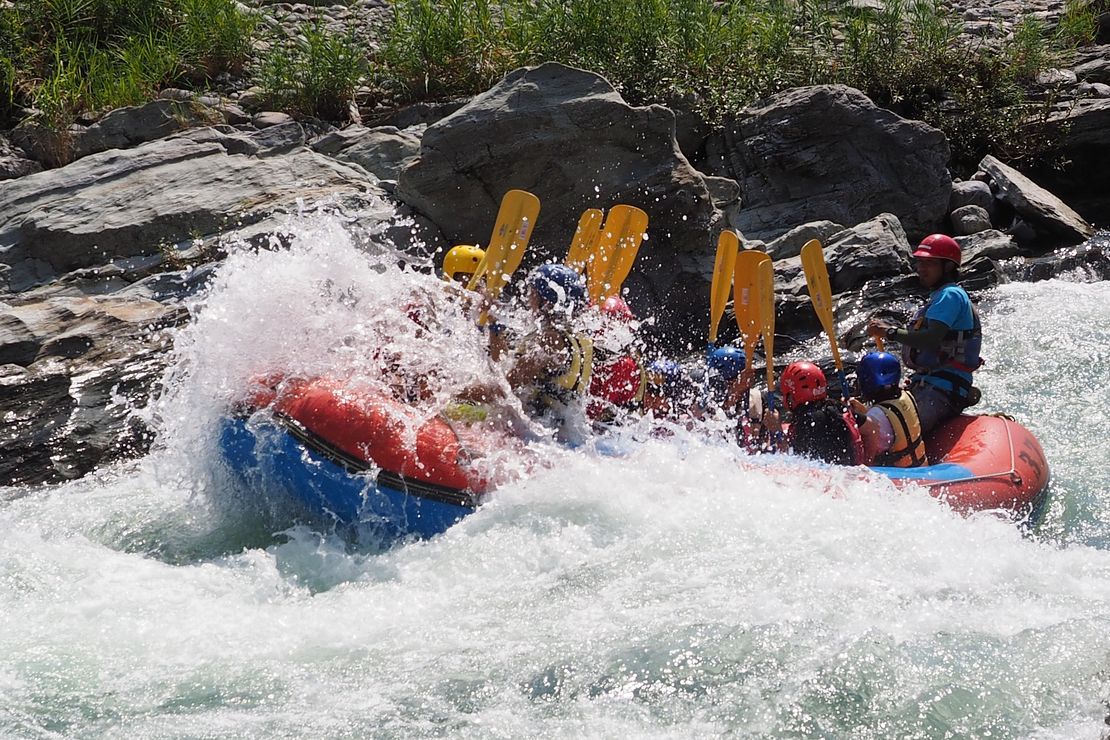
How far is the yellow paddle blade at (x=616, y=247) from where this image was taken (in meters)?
6.66

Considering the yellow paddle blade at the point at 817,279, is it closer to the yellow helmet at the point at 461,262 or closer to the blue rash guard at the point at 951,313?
the blue rash guard at the point at 951,313

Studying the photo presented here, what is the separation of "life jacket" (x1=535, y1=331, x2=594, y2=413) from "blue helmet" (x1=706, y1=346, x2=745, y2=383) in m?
0.88

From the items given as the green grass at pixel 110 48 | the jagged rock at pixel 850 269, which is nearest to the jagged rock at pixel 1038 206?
the jagged rock at pixel 850 269

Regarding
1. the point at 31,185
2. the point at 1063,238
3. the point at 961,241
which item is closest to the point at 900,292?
the point at 961,241

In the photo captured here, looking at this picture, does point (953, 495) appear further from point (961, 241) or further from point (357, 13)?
point (357, 13)

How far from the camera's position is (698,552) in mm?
4305

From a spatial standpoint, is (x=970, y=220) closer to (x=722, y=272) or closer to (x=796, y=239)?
(x=796, y=239)

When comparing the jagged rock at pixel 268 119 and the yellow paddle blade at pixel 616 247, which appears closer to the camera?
the yellow paddle blade at pixel 616 247

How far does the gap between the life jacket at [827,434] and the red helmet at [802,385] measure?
0.15 feet

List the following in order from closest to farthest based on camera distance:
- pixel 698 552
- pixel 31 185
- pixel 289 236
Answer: pixel 698 552 < pixel 289 236 < pixel 31 185

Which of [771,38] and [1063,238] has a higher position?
[771,38]

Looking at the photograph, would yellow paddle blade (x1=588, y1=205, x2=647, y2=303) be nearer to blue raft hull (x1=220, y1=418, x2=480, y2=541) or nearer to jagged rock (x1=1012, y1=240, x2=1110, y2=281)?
blue raft hull (x1=220, y1=418, x2=480, y2=541)

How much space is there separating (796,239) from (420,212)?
3012 millimetres

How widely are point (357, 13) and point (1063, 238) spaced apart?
7.70m
